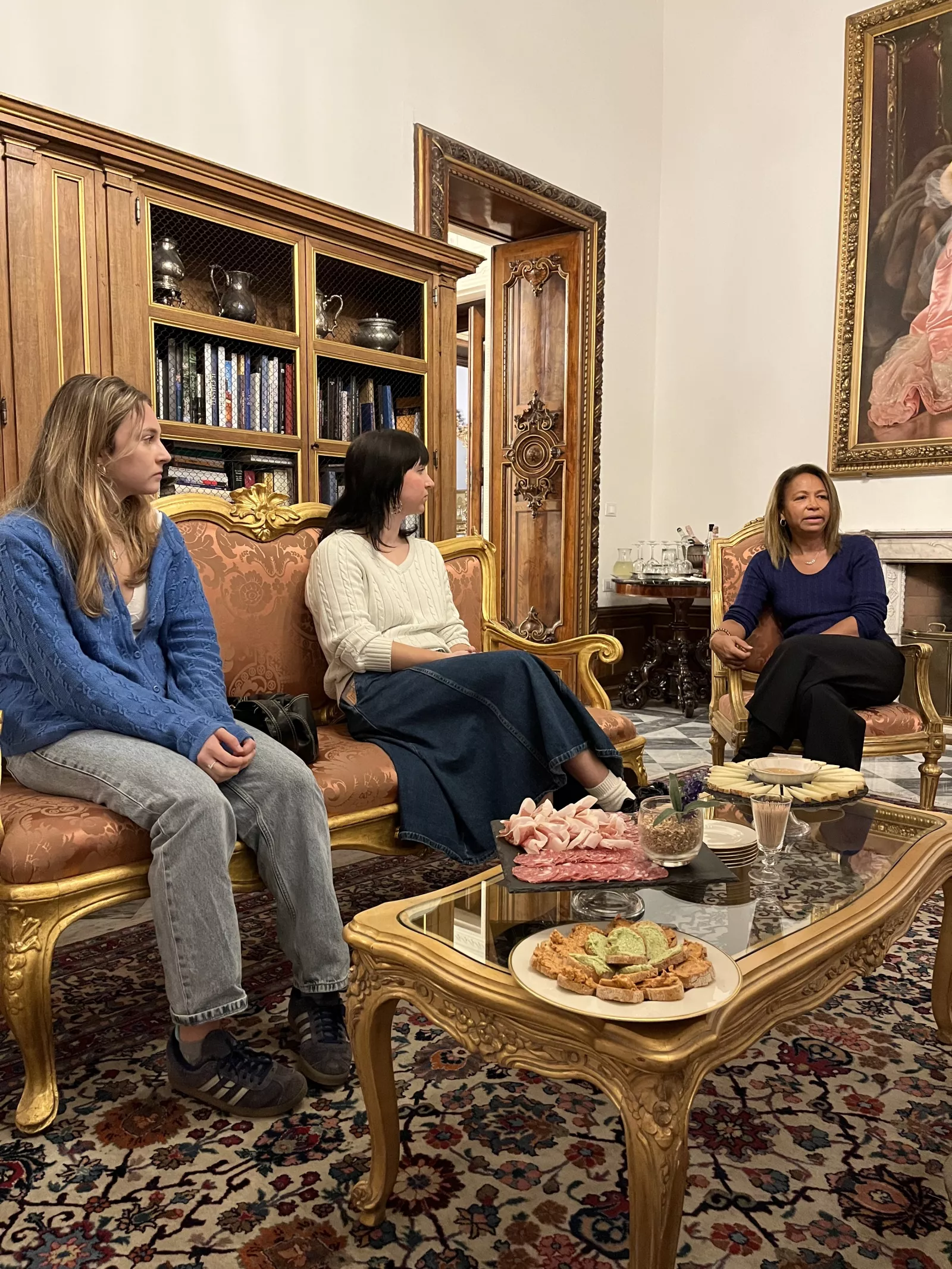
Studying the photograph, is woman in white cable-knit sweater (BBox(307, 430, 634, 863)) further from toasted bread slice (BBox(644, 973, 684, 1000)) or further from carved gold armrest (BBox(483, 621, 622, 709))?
toasted bread slice (BBox(644, 973, 684, 1000))

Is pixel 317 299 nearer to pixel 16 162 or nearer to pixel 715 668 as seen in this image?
pixel 16 162

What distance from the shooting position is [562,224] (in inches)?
224

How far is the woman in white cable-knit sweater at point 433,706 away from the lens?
230 centimetres

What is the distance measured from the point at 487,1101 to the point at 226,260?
307cm

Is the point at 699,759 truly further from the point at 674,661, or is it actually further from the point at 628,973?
the point at 628,973

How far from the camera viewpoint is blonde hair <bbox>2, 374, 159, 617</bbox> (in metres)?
1.89

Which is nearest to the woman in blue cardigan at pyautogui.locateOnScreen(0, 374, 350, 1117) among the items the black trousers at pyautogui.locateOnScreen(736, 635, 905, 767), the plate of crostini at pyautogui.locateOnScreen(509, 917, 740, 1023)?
the plate of crostini at pyautogui.locateOnScreen(509, 917, 740, 1023)

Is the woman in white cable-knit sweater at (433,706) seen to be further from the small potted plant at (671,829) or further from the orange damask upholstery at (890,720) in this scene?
the orange damask upholstery at (890,720)

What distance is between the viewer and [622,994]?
1.07 m

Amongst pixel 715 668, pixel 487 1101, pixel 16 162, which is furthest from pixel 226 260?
pixel 487 1101

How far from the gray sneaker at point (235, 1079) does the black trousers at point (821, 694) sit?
1.78m

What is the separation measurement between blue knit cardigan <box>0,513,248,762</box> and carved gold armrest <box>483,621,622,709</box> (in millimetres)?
1200

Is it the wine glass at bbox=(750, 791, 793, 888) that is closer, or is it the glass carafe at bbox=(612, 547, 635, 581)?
the wine glass at bbox=(750, 791, 793, 888)

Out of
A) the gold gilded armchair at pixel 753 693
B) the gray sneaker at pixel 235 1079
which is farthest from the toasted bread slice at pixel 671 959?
the gold gilded armchair at pixel 753 693
